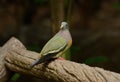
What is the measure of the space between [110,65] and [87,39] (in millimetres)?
813

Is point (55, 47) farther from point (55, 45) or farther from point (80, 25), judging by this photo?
point (80, 25)

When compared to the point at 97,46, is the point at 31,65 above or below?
above

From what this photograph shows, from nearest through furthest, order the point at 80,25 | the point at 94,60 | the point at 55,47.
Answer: the point at 55,47
the point at 94,60
the point at 80,25

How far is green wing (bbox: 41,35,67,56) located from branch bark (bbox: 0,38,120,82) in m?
0.08

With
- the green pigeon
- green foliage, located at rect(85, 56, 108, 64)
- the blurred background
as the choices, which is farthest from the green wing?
the blurred background

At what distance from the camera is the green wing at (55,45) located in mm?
2108

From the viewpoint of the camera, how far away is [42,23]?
5.68 m

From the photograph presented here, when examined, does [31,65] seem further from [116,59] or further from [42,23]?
[42,23]

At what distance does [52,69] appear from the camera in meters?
2.16

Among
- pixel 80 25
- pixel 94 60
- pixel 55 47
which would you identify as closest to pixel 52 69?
pixel 55 47

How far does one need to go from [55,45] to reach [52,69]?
5.1 inches

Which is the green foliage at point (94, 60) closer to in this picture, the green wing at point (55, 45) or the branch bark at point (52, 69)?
the branch bark at point (52, 69)

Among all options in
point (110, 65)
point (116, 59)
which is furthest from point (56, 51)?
point (116, 59)

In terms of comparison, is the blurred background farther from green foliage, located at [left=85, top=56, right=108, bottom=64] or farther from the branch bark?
the branch bark
